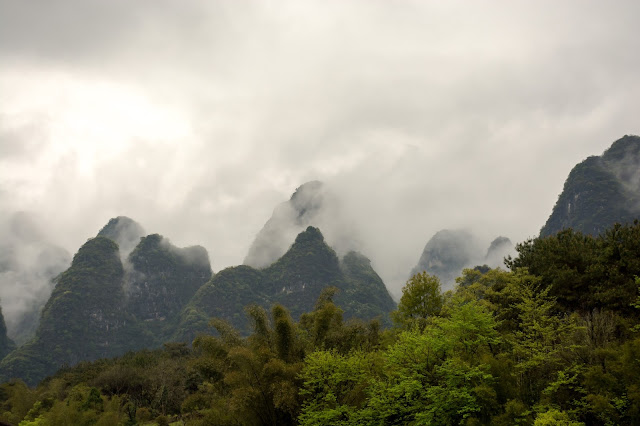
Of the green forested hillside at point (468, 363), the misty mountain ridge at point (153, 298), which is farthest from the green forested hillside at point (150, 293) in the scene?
the green forested hillside at point (468, 363)

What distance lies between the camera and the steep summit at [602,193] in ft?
406

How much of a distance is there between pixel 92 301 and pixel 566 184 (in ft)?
582

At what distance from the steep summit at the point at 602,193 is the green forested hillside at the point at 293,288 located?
71226mm

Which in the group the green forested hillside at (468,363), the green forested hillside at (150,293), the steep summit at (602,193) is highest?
the green forested hillside at (150,293)

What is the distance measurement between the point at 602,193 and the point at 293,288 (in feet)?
382

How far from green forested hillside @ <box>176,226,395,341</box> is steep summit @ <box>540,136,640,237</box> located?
234 feet

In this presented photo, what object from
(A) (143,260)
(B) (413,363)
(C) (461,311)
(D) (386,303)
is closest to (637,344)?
(C) (461,311)

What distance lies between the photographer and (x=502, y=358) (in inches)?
875

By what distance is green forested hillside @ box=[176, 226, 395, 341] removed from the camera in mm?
167750

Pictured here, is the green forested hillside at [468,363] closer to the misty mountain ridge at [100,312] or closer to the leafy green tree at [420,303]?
the leafy green tree at [420,303]

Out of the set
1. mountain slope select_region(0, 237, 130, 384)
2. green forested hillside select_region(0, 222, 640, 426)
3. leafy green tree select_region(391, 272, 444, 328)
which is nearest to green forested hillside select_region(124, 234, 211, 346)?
mountain slope select_region(0, 237, 130, 384)

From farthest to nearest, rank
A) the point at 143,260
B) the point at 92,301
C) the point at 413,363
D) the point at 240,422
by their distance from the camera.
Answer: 1. the point at 143,260
2. the point at 92,301
3. the point at 240,422
4. the point at 413,363

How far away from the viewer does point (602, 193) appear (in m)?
130

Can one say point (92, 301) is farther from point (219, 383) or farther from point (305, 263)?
point (219, 383)
